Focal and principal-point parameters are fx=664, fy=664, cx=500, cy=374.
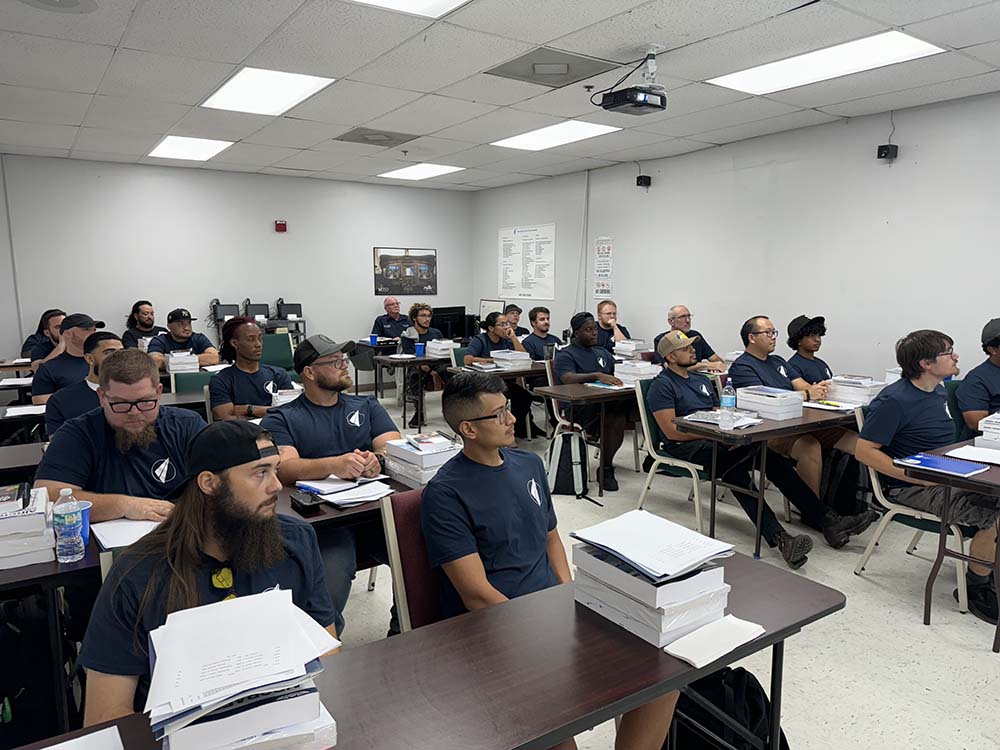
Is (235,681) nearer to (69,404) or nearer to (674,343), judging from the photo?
(69,404)

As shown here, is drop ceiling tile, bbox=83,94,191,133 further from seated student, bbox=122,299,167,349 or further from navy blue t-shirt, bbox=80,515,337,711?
navy blue t-shirt, bbox=80,515,337,711

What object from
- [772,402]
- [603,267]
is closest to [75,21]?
[772,402]

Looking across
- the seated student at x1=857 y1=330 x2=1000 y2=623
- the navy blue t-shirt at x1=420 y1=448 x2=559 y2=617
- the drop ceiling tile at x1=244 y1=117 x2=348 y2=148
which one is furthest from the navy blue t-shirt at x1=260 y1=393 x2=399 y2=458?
the drop ceiling tile at x1=244 y1=117 x2=348 y2=148

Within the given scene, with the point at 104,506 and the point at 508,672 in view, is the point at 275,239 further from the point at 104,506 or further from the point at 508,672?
the point at 508,672

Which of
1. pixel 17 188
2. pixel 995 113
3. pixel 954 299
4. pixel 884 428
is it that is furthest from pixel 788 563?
pixel 17 188

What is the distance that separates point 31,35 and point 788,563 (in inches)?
193

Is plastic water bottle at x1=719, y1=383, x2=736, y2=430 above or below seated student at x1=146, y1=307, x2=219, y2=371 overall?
below

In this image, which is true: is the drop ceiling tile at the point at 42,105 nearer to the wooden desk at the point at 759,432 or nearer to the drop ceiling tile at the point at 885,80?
the wooden desk at the point at 759,432

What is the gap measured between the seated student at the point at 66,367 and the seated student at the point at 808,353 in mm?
4940

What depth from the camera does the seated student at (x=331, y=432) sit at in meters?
2.60

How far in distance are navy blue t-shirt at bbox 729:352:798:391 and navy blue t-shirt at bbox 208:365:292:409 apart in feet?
9.93

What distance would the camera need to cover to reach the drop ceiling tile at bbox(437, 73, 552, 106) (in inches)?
171

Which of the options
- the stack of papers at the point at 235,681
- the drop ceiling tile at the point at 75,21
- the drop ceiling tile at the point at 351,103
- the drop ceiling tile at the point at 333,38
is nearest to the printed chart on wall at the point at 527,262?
the drop ceiling tile at the point at 351,103

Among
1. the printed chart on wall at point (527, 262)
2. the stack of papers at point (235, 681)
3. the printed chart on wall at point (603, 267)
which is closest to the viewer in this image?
the stack of papers at point (235, 681)
